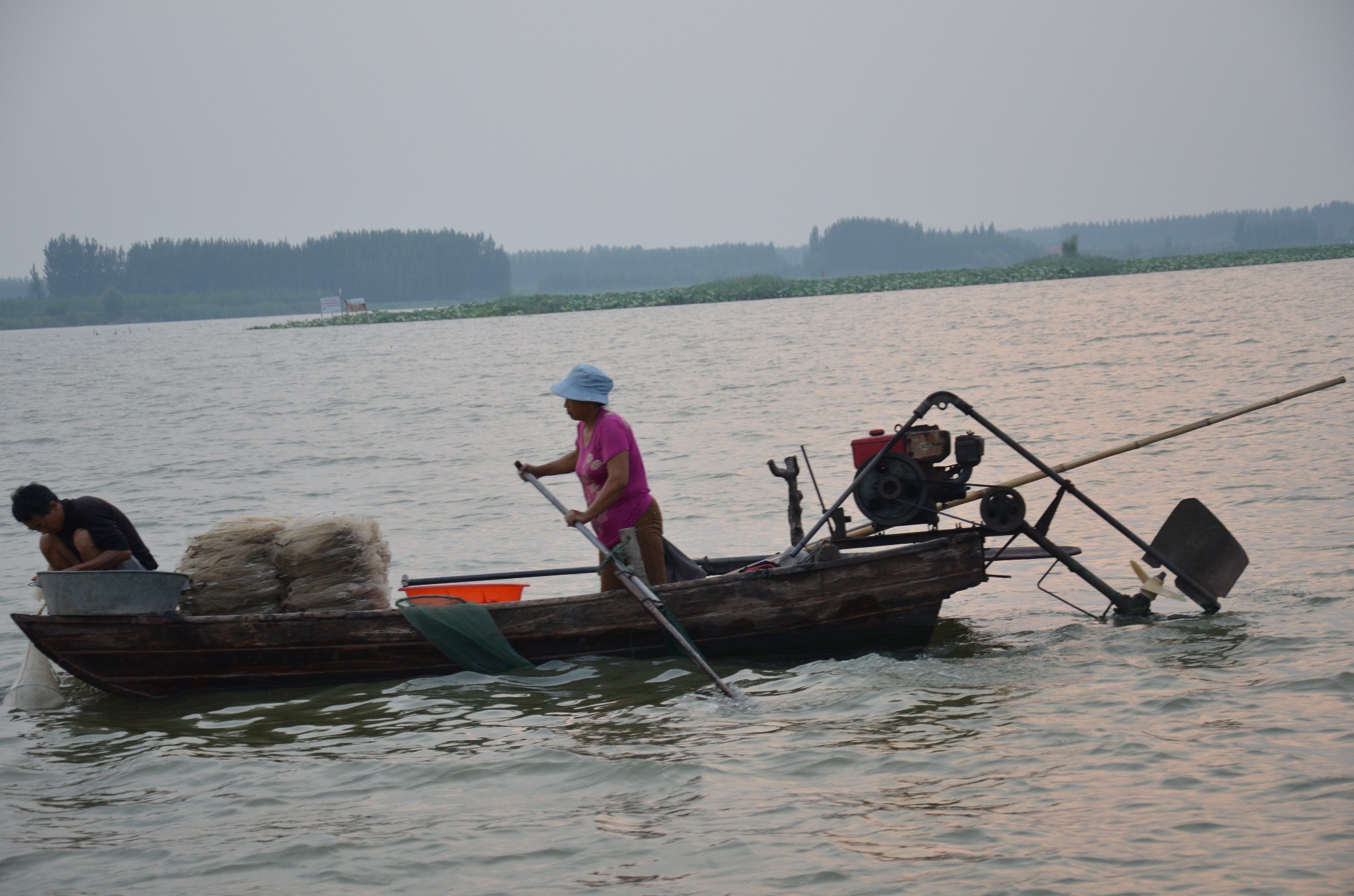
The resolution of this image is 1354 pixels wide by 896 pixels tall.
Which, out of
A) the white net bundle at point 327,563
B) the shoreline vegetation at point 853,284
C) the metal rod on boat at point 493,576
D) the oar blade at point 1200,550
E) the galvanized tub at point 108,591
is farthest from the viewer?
the shoreline vegetation at point 853,284

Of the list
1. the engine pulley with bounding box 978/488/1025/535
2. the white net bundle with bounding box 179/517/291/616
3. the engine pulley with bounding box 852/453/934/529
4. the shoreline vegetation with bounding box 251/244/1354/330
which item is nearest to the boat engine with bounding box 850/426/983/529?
the engine pulley with bounding box 852/453/934/529

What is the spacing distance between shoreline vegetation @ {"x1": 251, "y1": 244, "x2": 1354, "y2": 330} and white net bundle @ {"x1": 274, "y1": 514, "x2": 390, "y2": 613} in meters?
84.3

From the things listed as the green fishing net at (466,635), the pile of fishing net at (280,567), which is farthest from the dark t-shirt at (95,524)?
the green fishing net at (466,635)

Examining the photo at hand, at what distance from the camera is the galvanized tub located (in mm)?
7066

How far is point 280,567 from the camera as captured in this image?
7441 mm

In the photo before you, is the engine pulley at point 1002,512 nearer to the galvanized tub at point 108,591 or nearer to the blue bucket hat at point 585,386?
the blue bucket hat at point 585,386

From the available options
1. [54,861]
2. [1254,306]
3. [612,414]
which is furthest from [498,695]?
[1254,306]

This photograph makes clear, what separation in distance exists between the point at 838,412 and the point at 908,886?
1846 cm

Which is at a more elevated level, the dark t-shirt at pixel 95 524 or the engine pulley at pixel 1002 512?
the dark t-shirt at pixel 95 524

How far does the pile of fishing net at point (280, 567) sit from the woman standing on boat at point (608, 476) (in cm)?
149

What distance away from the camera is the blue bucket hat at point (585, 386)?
695cm

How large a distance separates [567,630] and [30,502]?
3.16 m

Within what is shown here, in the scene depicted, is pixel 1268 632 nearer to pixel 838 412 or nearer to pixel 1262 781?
pixel 1262 781

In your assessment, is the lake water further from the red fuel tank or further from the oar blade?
the red fuel tank
